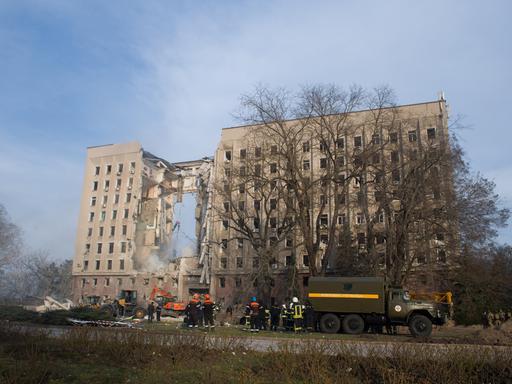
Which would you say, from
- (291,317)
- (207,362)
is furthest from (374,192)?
(207,362)

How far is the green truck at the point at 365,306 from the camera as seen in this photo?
22.0 m

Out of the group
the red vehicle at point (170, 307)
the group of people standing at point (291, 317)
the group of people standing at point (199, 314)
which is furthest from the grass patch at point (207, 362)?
the red vehicle at point (170, 307)

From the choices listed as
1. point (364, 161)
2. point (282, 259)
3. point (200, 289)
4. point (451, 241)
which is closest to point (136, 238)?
point (200, 289)

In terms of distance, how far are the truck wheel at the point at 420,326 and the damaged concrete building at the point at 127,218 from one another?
4213cm

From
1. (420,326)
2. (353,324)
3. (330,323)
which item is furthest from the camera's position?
(330,323)

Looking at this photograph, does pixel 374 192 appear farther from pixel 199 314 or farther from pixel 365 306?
pixel 199 314

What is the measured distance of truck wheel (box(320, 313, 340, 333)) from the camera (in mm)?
23094

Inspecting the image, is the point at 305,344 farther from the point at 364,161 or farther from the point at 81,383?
the point at 364,161

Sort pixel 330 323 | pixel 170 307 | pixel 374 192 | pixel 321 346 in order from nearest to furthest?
pixel 321 346, pixel 330 323, pixel 374 192, pixel 170 307

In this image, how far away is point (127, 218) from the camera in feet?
220

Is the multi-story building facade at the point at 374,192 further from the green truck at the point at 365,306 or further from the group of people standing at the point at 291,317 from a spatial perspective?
the green truck at the point at 365,306

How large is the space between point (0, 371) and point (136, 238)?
60824 mm

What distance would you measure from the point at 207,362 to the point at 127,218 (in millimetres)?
59553

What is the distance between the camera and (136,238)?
6700cm
